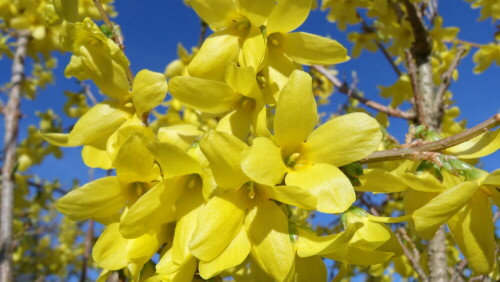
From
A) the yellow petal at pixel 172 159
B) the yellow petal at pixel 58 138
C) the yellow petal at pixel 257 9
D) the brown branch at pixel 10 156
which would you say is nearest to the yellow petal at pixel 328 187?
the yellow petal at pixel 172 159

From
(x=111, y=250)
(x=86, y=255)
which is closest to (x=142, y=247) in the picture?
(x=111, y=250)

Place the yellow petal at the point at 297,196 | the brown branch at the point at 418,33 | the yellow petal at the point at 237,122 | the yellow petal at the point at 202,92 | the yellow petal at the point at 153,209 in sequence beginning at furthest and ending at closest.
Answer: the brown branch at the point at 418,33
the yellow petal at the point at 237,122
the yellow petal at the point at 202,92
the yellow petal at the point at 153,209
the yellow petal at the point at 297,196

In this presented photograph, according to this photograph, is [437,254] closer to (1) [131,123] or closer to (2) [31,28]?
(1) [131,123]

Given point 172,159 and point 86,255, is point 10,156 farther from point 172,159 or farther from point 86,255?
point 172,159

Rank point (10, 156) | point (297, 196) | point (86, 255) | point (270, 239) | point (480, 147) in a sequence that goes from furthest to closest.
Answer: point (10, 156)
point (86, 255)
point (480, 147)
point (270, 239)
point (297, 196)

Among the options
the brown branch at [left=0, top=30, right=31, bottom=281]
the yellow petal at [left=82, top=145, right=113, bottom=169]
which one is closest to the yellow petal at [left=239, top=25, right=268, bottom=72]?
the yellow petal at [left=82, top=145, right=113, bottom=169]

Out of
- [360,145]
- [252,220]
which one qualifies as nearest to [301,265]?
[252,220]

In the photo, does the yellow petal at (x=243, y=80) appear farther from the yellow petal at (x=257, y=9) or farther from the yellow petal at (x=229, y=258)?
the yellow petal at (x=229, y=258)
